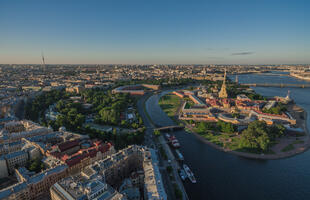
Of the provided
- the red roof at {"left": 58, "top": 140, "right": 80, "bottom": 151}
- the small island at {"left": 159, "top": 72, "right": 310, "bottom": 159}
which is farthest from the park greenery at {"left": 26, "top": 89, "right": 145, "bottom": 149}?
the small island at {"left": 159, "top": 72, "right": 310, "bottom": 159}

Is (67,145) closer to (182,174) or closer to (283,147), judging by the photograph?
(182,174)

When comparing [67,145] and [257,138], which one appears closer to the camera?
[67,145]

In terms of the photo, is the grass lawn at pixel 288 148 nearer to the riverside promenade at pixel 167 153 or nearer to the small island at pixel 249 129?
the small island at pixel 249 129

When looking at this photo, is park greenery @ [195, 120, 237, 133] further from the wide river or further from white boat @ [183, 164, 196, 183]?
white boat @ [183, 164, 196, 183]

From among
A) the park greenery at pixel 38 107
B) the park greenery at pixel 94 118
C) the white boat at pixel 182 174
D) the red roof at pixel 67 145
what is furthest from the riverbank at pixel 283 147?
the park greenery at pixel 38 107

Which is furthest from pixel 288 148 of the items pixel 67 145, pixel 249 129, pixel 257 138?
pixel 67 145

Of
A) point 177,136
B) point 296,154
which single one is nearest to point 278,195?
point 296,154

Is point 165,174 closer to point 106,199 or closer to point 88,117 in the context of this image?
point 106,199

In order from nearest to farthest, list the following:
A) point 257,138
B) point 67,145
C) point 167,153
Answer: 1. point 67,145
2. point 167,153
3. point 257,138
